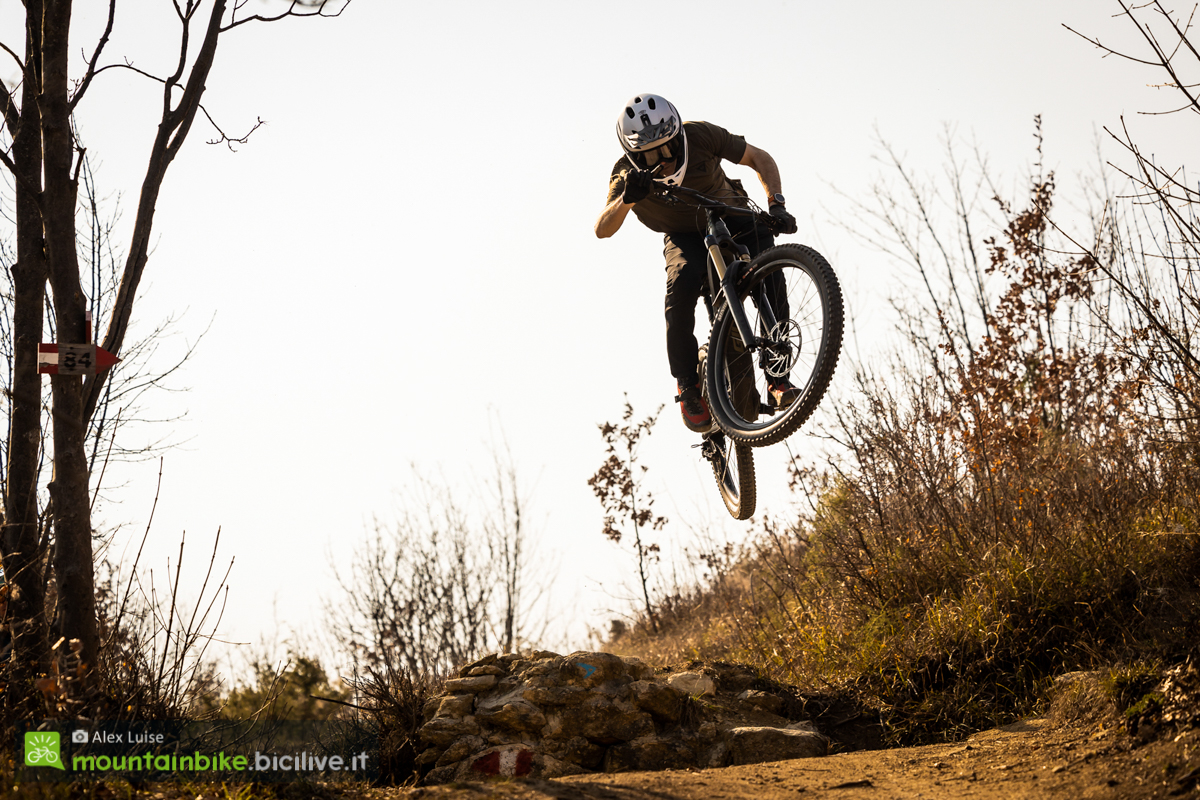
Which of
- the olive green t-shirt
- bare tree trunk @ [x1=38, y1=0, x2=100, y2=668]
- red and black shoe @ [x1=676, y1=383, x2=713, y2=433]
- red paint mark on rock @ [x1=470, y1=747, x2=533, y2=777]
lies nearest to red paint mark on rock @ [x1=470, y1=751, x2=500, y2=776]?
red paint mark on rock @ [x1=470, y1=747, x2=533, y2=777]

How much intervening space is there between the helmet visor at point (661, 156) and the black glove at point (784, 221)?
662mm

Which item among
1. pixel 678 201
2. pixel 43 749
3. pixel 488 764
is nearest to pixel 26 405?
pixel 43 749

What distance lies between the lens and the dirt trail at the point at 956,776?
321 cm

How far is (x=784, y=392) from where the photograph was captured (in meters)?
4.42

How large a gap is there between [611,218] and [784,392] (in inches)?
61.9

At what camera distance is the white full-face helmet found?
16.3 ft

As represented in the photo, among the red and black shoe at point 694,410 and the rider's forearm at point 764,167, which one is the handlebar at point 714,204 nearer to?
the rider's forearm at point 764,167

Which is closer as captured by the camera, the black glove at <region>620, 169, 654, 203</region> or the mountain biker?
the black glove at <region>620, 169, 654, 203</region>

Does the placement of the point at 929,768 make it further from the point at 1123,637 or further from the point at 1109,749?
the point at 1123,637

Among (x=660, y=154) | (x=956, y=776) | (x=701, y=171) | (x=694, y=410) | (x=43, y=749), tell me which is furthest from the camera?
(x=694, y=410)

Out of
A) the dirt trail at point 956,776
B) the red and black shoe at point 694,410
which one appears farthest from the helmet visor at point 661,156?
the dirt trail at point 956,776

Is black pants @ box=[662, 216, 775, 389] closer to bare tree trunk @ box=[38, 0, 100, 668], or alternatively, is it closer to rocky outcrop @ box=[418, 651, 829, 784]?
rocky outcrop @ box=[418, 651, 829, 784]

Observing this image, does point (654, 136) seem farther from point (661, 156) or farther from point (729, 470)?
point (729, 470)

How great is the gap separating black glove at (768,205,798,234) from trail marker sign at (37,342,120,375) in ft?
11.7
